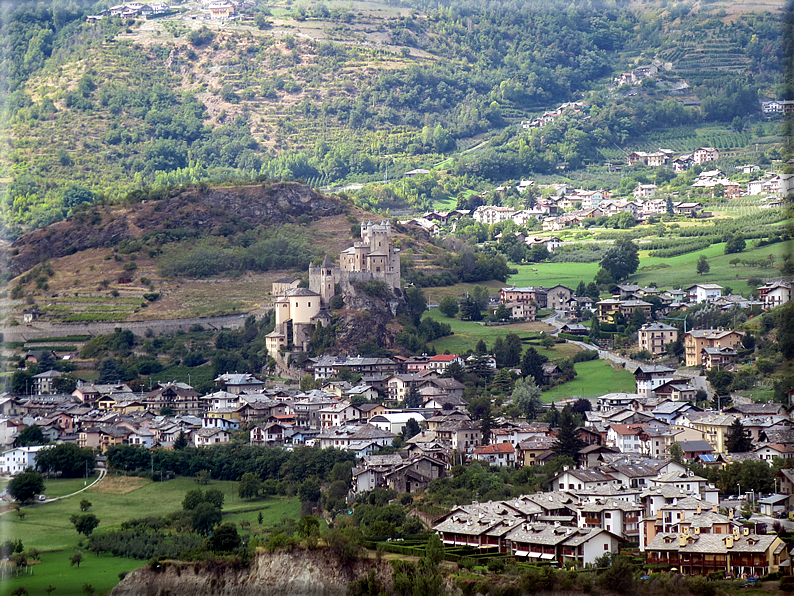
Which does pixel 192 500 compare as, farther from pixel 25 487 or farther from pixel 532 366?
pixel 532 366

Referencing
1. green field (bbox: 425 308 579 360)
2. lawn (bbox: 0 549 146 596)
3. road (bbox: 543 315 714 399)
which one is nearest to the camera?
lawn (bbox: 0 549 146 596)

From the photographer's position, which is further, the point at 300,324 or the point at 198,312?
the point at 198,312

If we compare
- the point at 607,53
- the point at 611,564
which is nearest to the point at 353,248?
the point at 611,564

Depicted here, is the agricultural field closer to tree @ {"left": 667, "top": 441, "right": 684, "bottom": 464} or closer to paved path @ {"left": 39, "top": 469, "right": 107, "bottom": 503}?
tree @ {"left": 667, "top": 441, "right": 684, "bottom": 464}

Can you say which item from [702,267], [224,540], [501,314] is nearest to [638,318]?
[501,314]

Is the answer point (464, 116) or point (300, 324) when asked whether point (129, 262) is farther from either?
point (464, 116)

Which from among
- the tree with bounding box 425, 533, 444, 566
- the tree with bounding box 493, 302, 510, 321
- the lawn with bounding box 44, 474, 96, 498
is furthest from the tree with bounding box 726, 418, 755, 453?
the tree with bounding box 493, 302, 510, 321
